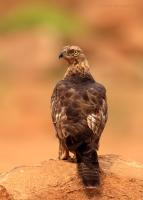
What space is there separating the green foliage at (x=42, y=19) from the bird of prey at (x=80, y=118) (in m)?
25.5

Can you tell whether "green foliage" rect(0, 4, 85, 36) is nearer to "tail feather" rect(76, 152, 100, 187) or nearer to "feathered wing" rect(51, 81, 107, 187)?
"feathered wing" rect(51, 81, 107, 187)

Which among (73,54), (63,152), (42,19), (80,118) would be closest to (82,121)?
(80,118)


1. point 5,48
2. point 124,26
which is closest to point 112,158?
point 5,48

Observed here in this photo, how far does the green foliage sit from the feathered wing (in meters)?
25.8

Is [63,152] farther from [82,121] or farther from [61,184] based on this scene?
[61,184]

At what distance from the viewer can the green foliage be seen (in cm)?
3925

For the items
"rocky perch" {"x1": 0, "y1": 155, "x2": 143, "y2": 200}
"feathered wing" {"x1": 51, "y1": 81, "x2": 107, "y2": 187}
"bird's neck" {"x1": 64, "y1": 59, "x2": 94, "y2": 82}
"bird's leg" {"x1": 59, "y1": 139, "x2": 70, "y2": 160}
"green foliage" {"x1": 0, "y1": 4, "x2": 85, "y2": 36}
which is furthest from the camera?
"green foliage" {"x1": 0, "y1": 4, "x2": 85, "y2": 36}

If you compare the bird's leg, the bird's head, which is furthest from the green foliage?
the bird's leg

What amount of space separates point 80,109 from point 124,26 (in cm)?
3122

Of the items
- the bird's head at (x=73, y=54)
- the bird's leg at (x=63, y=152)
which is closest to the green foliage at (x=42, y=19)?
the bird's head at (x=73, y=54)

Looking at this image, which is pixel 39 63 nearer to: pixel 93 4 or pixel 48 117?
pixel 48 117

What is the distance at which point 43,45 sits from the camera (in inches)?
→ 1368

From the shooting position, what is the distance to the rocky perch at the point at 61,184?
10.7 m

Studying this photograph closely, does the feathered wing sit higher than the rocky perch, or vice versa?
the feathered wing
